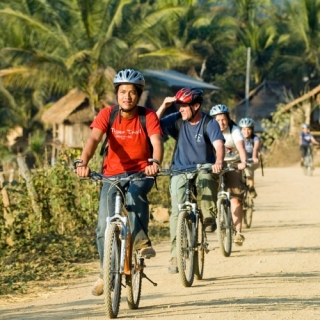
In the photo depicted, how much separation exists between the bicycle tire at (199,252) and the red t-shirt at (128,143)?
186 cm

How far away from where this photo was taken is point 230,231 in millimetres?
11641

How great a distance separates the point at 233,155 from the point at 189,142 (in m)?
2.90

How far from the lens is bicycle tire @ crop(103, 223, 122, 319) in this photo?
734 cm

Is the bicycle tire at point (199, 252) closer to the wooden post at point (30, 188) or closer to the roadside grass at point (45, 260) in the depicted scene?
the roadside grass at point (45, 260)

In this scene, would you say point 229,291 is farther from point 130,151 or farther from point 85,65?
point 85,65

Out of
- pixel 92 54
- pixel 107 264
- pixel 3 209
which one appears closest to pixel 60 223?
pixel 3 209

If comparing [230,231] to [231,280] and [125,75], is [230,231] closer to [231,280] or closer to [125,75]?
[231,280]

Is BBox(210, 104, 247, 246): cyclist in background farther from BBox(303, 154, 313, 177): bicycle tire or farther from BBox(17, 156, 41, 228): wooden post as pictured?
BBox(303, 154, 313, 177): bicycle tire

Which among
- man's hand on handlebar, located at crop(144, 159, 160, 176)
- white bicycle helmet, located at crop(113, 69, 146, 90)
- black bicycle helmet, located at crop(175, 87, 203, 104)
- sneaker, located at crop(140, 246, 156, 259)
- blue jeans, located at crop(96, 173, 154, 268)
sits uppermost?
white bicycle helmet, located at crop(113, 69, 146, 90)

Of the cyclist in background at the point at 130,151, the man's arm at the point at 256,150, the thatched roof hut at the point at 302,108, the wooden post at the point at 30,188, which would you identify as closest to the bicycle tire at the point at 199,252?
the cyclist in background at the point at 130,151

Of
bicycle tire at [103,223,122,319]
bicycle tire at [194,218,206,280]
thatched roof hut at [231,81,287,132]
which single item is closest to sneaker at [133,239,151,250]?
bicycle tire at [103,223,122,319]

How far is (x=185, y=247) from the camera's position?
9.33 metres

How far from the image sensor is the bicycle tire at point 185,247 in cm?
912

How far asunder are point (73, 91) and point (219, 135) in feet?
96.4
